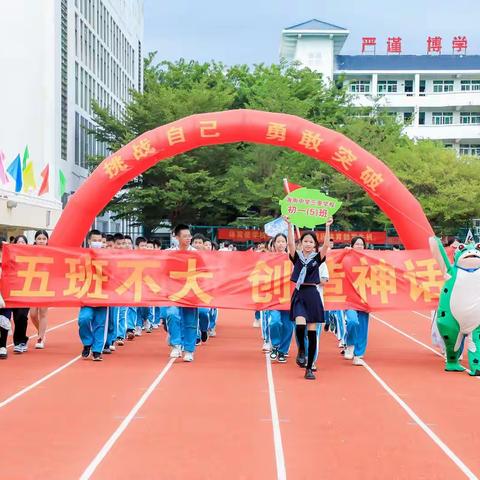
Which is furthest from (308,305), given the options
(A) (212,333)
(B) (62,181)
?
(B) (62,181)

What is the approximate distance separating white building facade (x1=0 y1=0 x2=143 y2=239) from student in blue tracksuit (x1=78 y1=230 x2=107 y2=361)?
494 inches

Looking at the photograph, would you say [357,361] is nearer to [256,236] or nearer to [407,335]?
[407,335]

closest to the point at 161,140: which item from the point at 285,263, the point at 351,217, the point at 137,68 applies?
the point at 285,263

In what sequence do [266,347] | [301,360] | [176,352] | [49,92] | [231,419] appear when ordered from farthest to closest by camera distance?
[49,92] < [266,347] < [176,352] < [301,360] < [231,419]

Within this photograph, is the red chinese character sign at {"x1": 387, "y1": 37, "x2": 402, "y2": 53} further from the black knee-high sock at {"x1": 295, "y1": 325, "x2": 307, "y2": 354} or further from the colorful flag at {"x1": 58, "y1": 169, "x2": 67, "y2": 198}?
the black knee-high sock at {"x1": 295, "y1": 325, "x2": 307, "y2": 354}

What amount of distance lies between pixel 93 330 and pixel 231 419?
153 inches

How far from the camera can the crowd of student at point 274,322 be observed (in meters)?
8.79

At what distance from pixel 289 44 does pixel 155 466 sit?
177 feet

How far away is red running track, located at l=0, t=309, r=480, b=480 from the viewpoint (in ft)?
16.8

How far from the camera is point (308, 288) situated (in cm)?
881

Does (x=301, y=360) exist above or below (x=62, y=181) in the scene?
below

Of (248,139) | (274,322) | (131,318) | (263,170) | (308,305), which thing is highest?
(263,170)

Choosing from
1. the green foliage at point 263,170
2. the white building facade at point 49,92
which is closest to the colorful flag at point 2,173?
the white building facade at point 49,92

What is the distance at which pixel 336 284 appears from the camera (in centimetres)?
1020
